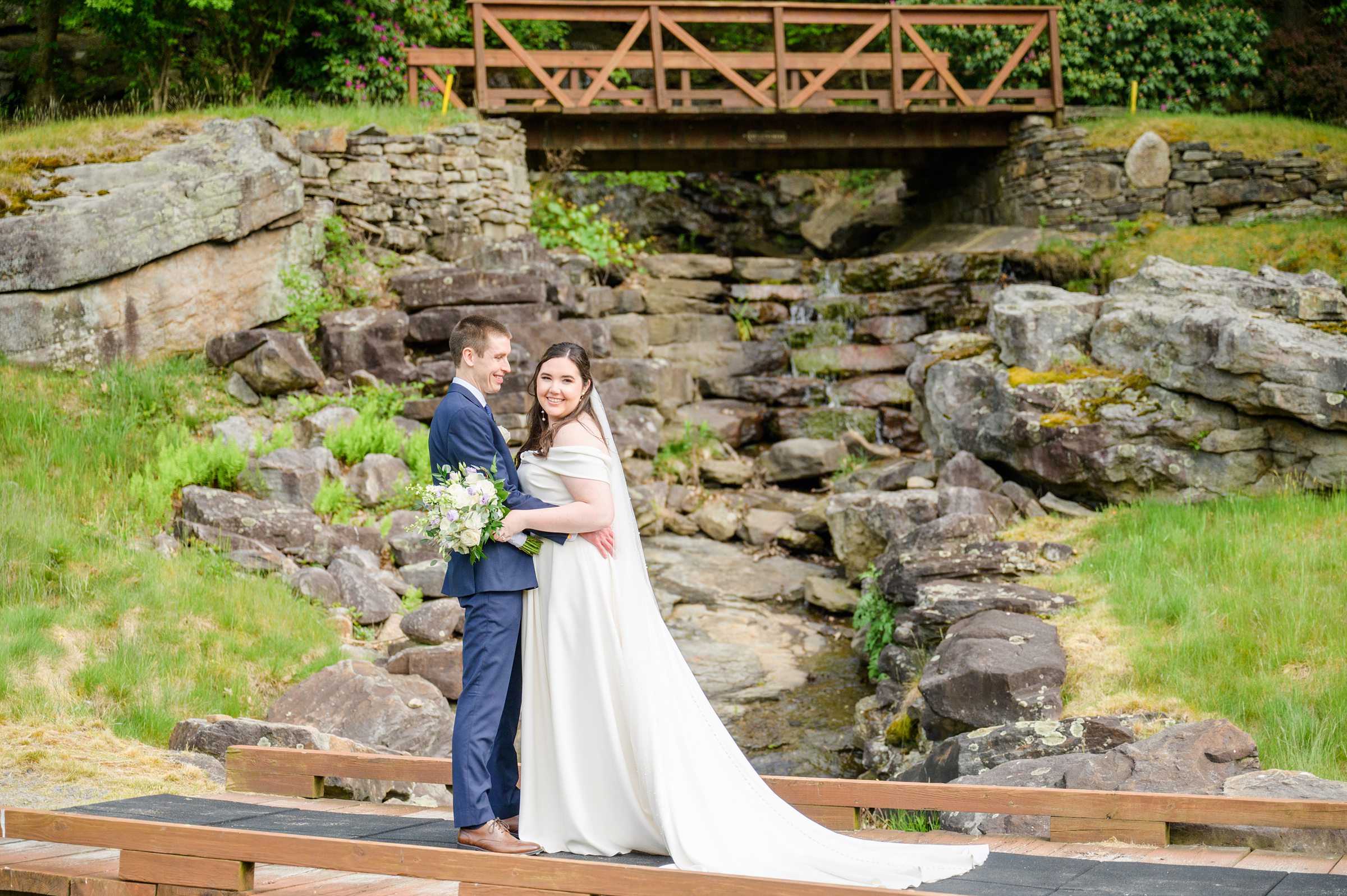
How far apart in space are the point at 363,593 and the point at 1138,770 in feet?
20.7

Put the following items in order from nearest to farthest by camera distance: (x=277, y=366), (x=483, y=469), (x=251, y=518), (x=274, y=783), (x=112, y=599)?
(x=483, y=469) < (x=274, y=783) < (x=112, y=599) < (x=251, y=518) < (x=277, y=366)

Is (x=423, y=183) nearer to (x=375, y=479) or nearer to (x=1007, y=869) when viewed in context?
(x=375, y=479)

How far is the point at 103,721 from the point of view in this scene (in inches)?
259

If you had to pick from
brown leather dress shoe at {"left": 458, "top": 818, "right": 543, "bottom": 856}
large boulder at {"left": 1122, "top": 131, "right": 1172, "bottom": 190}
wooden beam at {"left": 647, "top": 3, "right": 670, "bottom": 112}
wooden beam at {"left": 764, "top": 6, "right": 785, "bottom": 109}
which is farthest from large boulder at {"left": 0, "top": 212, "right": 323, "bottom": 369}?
large boulder at {"left": 1122, "top": 131, "right": 1172, "bottom": 190}

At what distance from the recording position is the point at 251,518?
376 inches

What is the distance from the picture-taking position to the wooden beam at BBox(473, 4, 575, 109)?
15.9 m

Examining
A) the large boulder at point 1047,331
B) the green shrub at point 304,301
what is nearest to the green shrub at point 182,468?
the green shrub at point 304,301

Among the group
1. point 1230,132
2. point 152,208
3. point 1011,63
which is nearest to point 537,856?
point 152,208

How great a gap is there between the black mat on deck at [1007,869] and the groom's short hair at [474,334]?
1.87 meters

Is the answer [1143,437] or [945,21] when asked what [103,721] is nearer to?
[1143,437]

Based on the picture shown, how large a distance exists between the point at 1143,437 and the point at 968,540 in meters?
1.99

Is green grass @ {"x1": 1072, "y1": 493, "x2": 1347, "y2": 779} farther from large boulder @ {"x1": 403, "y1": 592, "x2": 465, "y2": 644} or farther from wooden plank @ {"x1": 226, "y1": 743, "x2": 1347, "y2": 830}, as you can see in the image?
large boulder @ {"x1": 403, "y1": 592, "x2": 465, "y2": 644}

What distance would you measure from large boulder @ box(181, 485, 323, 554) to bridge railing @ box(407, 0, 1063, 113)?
26.4 feet

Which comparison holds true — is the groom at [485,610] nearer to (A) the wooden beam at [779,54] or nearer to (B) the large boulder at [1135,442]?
(B) the large boulder at [1135,442]
